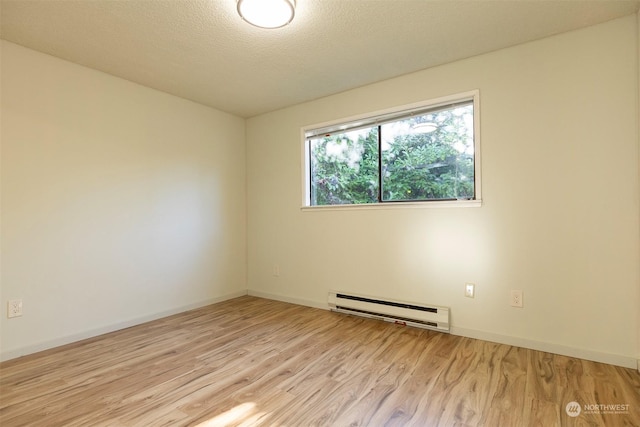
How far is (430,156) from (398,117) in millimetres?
498

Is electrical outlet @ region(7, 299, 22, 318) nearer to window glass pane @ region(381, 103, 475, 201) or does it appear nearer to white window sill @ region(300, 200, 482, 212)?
white window sill @ region(300, 200, 482, 212)

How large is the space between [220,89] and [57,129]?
1428 mm

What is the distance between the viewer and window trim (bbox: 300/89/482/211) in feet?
8.32

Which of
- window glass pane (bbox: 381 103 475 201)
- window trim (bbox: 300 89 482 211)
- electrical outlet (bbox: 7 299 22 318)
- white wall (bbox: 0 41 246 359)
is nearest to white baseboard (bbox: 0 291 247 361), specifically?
white wall (bbox: 0 41 246 359)

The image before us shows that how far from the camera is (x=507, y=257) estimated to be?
2412 mm

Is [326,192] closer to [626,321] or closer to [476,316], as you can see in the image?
[476,316]

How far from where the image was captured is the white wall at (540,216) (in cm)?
205

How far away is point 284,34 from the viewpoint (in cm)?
221

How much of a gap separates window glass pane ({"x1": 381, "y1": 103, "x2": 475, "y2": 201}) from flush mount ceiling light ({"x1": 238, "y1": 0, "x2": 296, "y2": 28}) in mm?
1502

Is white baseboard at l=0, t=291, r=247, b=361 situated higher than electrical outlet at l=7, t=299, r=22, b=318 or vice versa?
electrical outlet at l=7, t=299, r=22, b=318

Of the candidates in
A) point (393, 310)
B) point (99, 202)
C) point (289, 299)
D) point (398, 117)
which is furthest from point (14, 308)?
point (398, 117)

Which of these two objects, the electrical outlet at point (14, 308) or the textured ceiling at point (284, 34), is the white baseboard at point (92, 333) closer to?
the electrical outlet at point (14, 308)

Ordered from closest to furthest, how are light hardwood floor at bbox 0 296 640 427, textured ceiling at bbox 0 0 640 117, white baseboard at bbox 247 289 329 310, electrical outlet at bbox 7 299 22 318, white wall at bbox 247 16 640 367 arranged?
light hardwood floor at bbox 0 296 640 427 → textured ceiling at bbox 0 0 640 117 → white wall at bbox 247 16 640 367 → electrical outlet at bbox 7 299 22 318 → white baseboard at bbox 247 289 329 310

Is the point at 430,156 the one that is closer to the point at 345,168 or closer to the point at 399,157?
the point at 399,157
